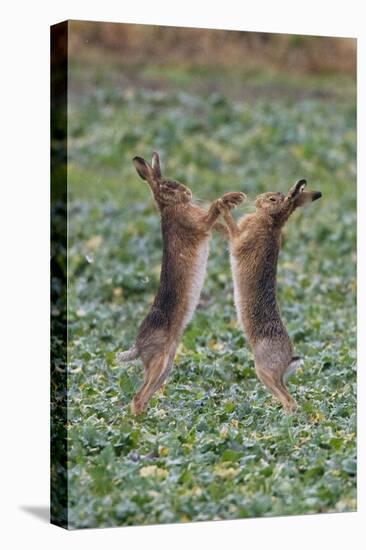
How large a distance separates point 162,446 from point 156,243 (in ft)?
14.6

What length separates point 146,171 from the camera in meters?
7.72

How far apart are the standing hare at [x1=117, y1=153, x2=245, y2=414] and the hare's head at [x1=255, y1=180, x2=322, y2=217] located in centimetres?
23

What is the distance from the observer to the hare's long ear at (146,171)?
25.3 feet

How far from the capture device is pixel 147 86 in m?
14.7

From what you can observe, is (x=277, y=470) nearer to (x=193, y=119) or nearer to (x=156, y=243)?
(x=156, y=243)

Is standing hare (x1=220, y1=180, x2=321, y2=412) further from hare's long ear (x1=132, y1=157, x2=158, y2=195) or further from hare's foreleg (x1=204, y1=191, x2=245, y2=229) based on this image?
hare's long ear (x1=132, y1=157, x2=158, y2=195)

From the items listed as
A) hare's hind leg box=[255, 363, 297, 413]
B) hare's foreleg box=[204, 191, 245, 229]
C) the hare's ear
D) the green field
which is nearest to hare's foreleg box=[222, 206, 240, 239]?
hare's foreleg box=[204, 191, 245, 229]

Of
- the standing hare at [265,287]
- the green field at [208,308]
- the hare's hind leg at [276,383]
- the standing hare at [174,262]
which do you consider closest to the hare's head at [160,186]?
the standing hare at [174,262]

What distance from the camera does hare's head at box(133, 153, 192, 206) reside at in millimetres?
7707

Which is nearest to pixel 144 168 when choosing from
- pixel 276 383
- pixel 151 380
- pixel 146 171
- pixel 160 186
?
pixel 146 171

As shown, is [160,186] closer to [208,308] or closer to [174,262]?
[174,262]

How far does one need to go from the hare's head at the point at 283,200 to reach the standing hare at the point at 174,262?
0.23 m

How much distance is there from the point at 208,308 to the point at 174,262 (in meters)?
2.77

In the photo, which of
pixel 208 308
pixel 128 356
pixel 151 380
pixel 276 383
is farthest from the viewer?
pixel 208 308
